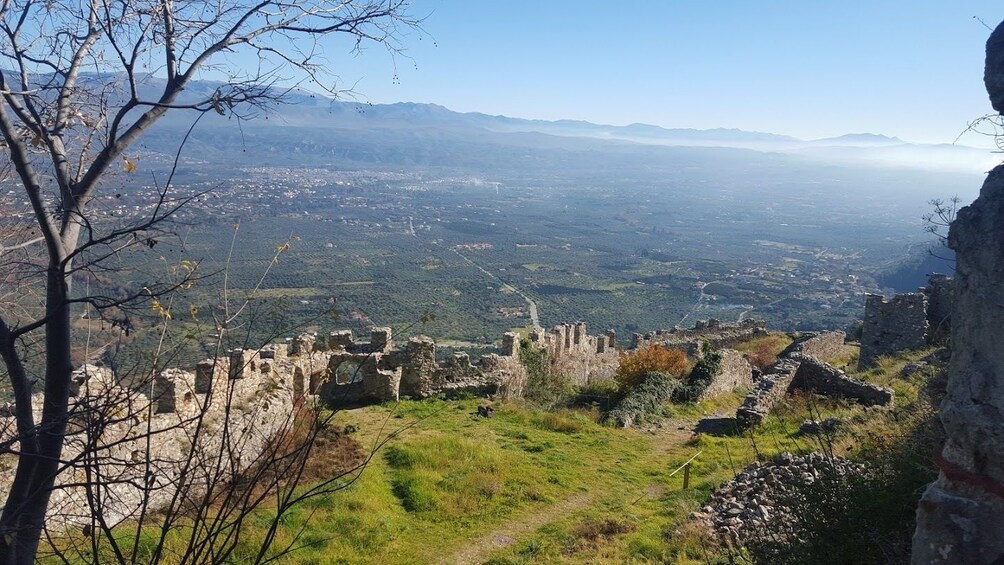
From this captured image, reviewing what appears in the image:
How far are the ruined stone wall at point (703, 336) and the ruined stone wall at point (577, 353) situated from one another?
2248 millimetres

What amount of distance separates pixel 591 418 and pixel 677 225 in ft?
404

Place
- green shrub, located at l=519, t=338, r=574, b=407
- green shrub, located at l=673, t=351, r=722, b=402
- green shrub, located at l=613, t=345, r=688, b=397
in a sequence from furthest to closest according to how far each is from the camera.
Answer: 1. green shrub, located at l=613, t=345, r=688, b=397
2. green shrub, located at l=673, t=351, r=722, b=402
3. green shrub, located at l=519, t=338, r=574, b=407

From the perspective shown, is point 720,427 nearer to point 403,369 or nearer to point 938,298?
point 403,369

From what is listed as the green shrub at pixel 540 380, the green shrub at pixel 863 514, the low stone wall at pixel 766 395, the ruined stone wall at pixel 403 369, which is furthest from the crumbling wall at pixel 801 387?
the green shrub at pixel 863 514

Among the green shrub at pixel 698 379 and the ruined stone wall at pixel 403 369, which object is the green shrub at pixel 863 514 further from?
the green shrub at pixel 698 379

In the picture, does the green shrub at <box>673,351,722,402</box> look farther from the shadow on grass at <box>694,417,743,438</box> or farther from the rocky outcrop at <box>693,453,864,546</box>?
the rocky outcrop at <box>693,453,864,546</box>

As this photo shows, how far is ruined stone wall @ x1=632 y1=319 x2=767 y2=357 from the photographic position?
2435cm

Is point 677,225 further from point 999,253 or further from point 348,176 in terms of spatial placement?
point 999,253

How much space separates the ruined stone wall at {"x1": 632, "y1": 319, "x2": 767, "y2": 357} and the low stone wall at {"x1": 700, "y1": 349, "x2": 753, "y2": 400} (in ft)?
7.98

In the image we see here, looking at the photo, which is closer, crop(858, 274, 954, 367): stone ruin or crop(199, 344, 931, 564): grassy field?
crop(199, 344, 931, 564): grassy field

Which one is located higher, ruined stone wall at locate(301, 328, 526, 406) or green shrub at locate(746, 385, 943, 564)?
green shrub at locate(746, 385, 943, 564)

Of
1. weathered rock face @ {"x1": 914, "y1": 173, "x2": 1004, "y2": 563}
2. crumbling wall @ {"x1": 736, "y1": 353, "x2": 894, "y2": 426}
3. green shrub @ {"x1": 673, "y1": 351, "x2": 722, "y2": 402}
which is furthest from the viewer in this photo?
green shrub @ {"x1": 673, "y1": 351, "x2": 722, "y2": 402}

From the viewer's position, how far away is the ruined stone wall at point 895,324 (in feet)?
64.2

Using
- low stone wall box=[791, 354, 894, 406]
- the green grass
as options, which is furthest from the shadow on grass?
low stone wall box=[791, 354, 894, 406]
